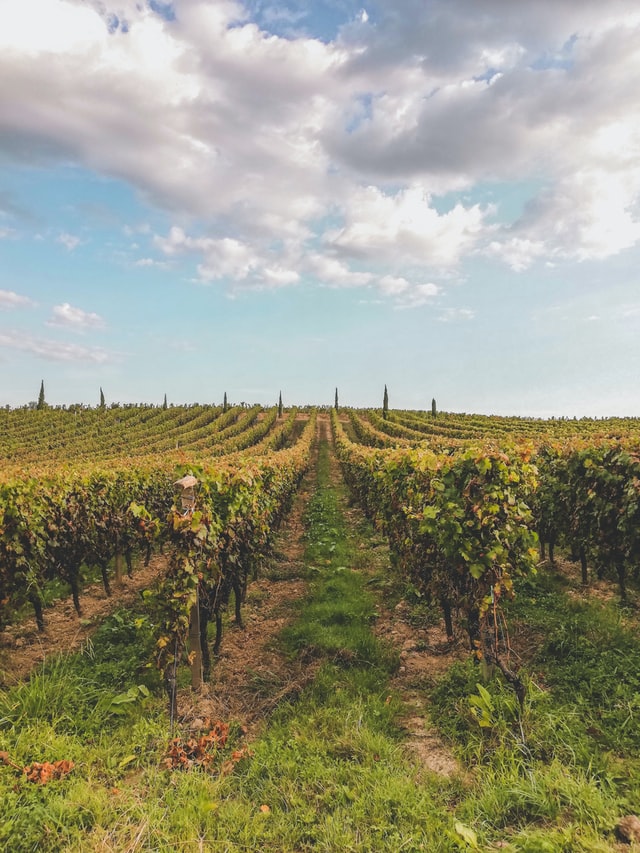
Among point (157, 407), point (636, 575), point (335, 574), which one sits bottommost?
point (335, 574)

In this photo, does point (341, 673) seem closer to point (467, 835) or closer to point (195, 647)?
point (195, 647)

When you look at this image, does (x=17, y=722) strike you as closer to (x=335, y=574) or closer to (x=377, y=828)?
(x=377, y=828)

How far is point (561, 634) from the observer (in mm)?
6457

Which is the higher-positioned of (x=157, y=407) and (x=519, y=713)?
(x=157, y=407)

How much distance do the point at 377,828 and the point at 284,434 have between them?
4666 centimetres

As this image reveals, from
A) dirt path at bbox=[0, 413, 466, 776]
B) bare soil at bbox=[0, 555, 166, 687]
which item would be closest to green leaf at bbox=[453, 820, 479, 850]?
dirt path at bbox=[0, 413, 466, 776]

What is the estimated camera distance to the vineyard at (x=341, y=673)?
3580 millimetres

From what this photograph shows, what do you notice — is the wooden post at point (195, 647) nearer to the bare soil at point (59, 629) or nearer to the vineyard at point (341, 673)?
the vineyard at point (341, 673)

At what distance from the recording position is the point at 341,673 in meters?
5.95

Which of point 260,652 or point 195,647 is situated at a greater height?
point 195,647

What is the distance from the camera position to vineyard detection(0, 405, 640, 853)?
11.7 feet

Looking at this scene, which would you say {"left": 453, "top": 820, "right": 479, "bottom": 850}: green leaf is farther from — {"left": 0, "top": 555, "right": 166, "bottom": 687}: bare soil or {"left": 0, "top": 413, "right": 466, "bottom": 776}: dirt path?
{"left": 0, "top": 555, "right": 166, "bottom": 687}: bare soil

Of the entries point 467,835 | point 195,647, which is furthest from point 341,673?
point 467,835

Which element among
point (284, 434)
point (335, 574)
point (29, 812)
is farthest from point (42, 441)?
point (29, 812)
